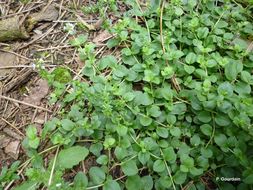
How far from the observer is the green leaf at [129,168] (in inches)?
68.9

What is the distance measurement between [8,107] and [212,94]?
4.34ft

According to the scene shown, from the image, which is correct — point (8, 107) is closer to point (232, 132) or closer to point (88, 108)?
point (88, 108)

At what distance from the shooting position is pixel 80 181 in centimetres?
174

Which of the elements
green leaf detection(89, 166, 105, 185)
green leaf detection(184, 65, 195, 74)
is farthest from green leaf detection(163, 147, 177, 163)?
green leaf detection(184, 65, 195, 74)

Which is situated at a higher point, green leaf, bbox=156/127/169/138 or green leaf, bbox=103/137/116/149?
green leaf, bbox=156/127/169/138

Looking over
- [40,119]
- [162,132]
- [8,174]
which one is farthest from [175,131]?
[8,174]

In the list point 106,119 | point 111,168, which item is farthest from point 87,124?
point 111,168

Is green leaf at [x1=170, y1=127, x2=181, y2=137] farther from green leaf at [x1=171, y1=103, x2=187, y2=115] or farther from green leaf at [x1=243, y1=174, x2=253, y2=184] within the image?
green leaf at [x1=243, y1=174, x2=253, y2=184]

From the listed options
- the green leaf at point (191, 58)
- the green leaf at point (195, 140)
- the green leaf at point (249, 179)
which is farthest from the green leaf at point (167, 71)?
the green leaf at point (249, 179)

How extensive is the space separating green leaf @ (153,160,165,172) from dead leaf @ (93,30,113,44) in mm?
993

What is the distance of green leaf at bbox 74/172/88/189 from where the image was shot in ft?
5.67

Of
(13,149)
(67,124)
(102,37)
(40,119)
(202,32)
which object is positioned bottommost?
(13,149)

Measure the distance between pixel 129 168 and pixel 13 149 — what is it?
2.45ft

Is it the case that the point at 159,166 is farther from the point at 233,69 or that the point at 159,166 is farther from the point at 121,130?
the point at 233,69
